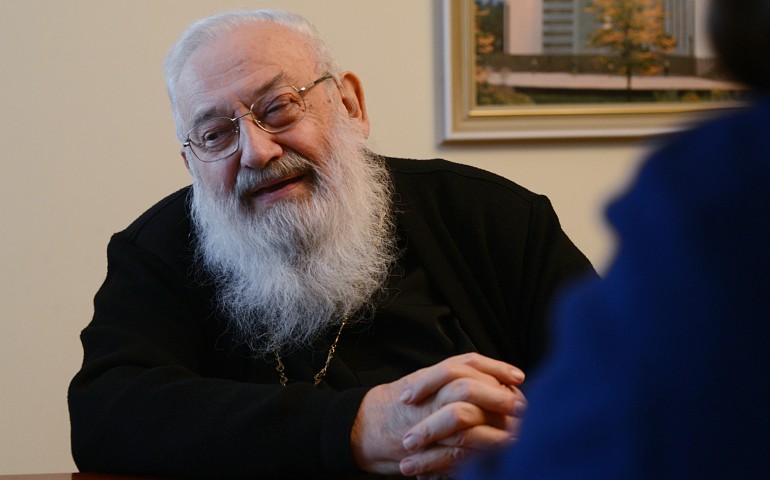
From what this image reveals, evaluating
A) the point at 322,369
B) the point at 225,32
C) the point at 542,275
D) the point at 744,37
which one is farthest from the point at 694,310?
the point at 225,32

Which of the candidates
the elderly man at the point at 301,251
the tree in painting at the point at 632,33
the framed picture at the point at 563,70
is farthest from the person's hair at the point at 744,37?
the tree in painting at the point at 632,33

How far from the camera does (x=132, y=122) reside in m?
3.09

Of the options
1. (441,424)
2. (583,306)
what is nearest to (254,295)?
(441,424)

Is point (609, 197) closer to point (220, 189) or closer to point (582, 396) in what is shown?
point (582, 396)

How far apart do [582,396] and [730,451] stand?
80 millimetres

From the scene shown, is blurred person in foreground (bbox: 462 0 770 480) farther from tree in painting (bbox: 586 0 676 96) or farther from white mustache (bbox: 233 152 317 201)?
tree in painting (bbox: 586 0 676 96)

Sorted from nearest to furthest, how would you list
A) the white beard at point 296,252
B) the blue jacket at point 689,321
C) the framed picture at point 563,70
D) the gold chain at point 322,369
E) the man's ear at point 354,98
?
the blue jacket at point 689,321
the gold chain at point 322,369
the white beard at point 296,252
the man's ear at point 354,98
the framed picture at point 563,70

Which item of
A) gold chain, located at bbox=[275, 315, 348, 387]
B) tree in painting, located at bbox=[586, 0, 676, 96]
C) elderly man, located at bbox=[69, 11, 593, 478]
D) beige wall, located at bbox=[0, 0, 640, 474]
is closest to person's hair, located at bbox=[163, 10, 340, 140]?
elderly man, located at bbox=[69, 11, 593, 478]

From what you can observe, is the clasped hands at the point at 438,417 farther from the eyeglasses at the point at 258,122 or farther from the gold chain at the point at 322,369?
the eyeglasses at the point at 258,122

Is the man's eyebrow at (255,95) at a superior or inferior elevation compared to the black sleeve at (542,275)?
superior

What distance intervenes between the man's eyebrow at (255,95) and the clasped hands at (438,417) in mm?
881

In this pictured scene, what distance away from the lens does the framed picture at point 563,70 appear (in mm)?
3061

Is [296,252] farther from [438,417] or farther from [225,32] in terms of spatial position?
[438,417]

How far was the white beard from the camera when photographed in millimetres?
2164
